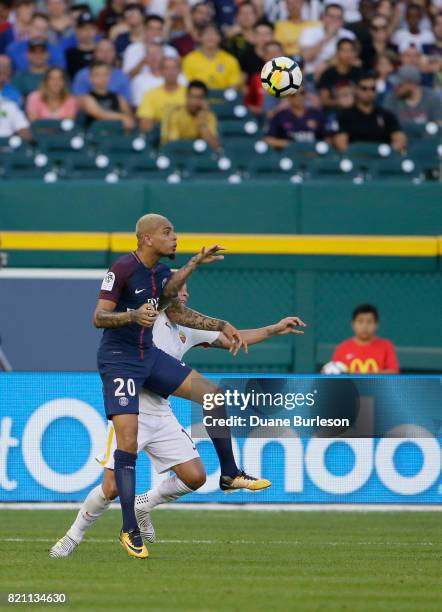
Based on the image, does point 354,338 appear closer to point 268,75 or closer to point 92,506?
point 268,75

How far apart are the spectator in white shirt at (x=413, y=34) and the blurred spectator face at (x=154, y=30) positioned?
319 centimetres

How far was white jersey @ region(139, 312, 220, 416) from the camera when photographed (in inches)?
338

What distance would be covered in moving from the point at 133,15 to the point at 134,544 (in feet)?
35.0

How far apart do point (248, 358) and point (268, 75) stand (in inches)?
125

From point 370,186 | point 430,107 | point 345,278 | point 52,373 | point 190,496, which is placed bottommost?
point 190,496

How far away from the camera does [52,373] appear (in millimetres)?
11305

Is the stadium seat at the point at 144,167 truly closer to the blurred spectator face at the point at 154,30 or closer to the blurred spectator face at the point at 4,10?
the blurred spectator face at the point at 154,30

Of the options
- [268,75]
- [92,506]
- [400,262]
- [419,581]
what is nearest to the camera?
[419,581]

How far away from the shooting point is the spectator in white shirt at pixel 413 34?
18062 millimetres

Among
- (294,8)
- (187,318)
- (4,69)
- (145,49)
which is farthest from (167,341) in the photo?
(294,8)

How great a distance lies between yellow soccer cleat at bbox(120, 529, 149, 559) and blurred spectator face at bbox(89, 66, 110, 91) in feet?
29.4

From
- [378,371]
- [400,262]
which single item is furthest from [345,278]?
[378,371]

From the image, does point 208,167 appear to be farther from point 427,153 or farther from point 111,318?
point 111,318

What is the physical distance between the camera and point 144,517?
8.94 metres
